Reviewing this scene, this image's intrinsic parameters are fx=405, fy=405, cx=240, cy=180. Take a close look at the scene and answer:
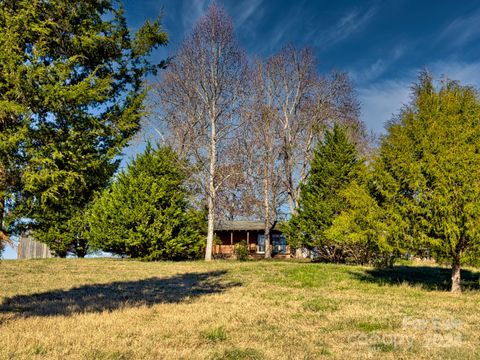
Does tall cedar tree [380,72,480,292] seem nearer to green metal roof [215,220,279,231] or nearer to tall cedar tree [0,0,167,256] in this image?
tall cedar tree [0,0,167,256]

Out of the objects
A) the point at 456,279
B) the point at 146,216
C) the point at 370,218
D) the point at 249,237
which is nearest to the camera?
the point at 456,279

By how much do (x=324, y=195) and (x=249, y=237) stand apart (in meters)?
14.9

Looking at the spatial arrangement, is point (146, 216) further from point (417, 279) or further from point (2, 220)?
point (2, 220)

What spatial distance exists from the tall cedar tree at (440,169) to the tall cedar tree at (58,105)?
9986 millimetres

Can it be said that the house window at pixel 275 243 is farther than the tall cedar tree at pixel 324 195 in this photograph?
Yes

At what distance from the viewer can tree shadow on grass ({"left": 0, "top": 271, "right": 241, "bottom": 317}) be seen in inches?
363

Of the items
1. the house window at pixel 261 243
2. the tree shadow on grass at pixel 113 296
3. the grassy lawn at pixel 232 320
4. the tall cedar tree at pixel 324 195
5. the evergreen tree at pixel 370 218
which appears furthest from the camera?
the house window at pixel 261 243

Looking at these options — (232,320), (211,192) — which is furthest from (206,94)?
(232,320)

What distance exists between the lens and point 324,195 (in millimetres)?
28078

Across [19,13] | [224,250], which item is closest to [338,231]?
[19,13]

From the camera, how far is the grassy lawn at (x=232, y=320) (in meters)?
5.75

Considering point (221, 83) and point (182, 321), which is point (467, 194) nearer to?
point (182, 321)

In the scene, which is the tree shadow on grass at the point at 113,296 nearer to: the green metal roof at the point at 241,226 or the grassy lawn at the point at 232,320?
the grassy lawn at the point at 232,320

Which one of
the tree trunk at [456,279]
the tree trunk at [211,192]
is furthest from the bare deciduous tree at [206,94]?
the tree trunk at [456,279]
